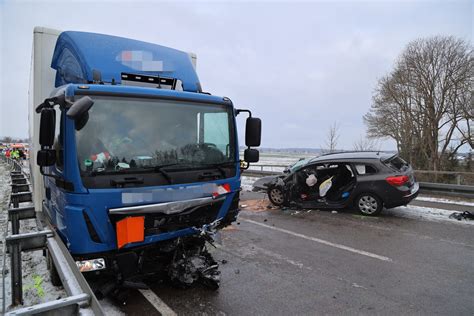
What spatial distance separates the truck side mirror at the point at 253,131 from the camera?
484 centimetres

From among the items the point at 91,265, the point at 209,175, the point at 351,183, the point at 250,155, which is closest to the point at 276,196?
the point at 351,183

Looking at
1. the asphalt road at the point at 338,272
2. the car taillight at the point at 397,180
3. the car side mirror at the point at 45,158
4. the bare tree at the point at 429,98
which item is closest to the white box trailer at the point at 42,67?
the car side mirror at the point at 45,158

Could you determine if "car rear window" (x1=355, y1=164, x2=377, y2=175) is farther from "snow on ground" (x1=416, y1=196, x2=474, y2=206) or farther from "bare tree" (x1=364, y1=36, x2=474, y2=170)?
"bare tree" (x1=364, y1=36, x2=474, y2=170)

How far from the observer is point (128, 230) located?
3191mm

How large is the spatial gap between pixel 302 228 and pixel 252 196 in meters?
5.02

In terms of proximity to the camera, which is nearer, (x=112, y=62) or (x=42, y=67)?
(x=112, y=62)

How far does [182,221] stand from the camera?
3.68m

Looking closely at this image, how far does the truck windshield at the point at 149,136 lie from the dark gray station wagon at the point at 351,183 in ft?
16.7

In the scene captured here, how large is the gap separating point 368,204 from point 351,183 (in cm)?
68

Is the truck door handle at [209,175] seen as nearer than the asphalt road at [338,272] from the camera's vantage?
No

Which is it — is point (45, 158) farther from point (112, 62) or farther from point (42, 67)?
point (42, 67)

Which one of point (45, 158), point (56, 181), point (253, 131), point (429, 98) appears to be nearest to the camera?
point (45, 158)

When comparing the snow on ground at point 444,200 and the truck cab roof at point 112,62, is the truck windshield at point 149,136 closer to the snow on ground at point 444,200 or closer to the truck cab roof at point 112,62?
the truck cab roof at point 112,62

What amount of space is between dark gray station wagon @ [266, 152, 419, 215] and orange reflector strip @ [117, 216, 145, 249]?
6.42 m
